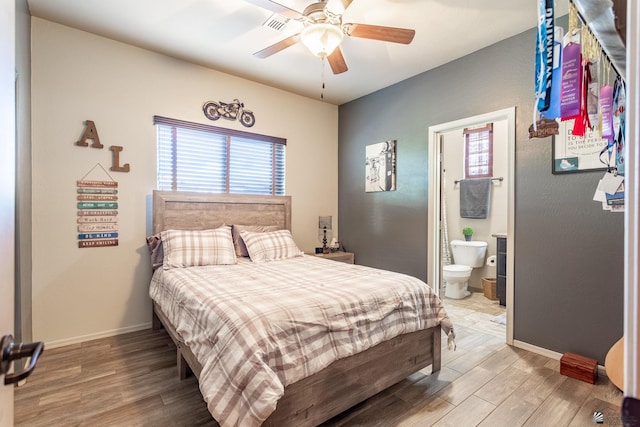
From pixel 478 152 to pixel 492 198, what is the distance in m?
0.73

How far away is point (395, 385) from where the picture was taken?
2.05m

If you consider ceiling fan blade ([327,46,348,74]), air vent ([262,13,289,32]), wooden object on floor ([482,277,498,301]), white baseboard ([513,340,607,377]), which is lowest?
white baseboard ([513,340,607,377])

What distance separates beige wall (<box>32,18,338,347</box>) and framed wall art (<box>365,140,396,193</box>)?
1.91m

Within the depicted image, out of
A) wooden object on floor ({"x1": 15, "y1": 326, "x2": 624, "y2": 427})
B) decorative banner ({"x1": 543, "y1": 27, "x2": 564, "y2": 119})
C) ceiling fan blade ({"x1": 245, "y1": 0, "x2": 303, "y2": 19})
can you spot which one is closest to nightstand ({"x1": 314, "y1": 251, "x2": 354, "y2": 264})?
wooden object on floor ({"x1": 15, "y1": 326, "x2": 624, "y2": 427})

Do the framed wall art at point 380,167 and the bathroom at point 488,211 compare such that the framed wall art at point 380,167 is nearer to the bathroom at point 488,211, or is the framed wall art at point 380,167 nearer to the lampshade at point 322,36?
the bathroom at point 488,211

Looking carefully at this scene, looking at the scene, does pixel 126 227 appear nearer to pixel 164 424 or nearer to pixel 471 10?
pixel 164 424

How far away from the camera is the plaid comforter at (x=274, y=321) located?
130 cm

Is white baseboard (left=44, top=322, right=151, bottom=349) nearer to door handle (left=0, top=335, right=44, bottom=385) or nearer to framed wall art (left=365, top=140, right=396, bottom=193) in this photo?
door handle (left=0, top=335, right=44, bottom=385)

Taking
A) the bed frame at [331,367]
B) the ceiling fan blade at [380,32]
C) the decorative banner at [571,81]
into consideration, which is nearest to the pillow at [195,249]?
the bed frame at [331,367]

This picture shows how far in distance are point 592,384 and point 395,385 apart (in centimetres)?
137

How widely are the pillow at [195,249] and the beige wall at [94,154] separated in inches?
18.2

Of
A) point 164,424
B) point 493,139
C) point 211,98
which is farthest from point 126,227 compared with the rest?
point 493,139

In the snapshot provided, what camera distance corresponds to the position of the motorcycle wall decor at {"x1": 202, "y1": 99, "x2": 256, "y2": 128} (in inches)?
132

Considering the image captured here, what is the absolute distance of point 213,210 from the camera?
10.9ft
